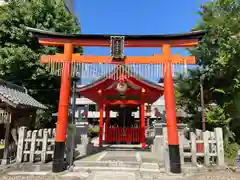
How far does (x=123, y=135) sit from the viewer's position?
12.5 metres

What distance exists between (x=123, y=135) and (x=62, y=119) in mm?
6895

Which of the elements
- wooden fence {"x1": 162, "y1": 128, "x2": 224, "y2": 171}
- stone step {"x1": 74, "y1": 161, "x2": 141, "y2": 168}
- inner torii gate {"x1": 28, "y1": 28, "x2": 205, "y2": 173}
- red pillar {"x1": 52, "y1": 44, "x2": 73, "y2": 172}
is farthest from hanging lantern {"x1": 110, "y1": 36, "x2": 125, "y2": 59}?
stone step {"x1": 74, "y1": 161, "x2": 141, "y2": 168}

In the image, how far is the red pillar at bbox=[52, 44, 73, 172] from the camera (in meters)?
6.06

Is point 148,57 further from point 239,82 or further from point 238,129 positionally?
point 238,129

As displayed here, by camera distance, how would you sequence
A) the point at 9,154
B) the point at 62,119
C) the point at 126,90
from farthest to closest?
the point at 126,90, the point at 9,154, the point at 62,119

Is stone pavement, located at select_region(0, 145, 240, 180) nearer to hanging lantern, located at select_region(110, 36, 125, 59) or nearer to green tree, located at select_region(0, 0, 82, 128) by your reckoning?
→ hanging lantern, located at select_region(110, 36, 125, 59)

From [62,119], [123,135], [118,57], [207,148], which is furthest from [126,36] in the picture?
[123,135]

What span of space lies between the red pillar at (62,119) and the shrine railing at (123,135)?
6.59 m

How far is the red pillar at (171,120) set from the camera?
5930 mm

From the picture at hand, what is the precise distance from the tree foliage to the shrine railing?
369 centimetres

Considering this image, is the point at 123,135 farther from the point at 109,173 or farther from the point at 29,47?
the point at 29,47

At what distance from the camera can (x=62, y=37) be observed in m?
6.65

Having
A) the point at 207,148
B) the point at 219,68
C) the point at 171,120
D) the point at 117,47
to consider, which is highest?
the point at 219,68

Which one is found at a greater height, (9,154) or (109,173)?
(9,154)
